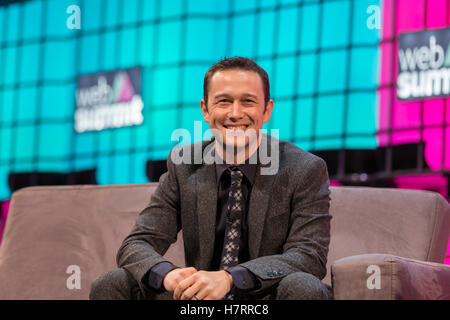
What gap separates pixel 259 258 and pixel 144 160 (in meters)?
9.21

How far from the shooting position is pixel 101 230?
271cm

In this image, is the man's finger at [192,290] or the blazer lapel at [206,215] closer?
the man's finger at [192,290]

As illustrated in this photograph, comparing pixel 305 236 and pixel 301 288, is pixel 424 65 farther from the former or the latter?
pixel 301 288

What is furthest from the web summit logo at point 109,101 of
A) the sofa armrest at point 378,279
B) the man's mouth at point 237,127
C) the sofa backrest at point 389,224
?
the sofa armrest at point 378,279

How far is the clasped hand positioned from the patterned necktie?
198mm

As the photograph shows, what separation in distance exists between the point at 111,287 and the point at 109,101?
31.1 feet

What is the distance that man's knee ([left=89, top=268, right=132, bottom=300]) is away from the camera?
1.84 metres

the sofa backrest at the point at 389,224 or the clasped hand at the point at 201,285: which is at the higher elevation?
the sofa backrest at the point at 389,224

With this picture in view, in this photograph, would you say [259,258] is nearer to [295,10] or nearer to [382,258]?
[382,258]

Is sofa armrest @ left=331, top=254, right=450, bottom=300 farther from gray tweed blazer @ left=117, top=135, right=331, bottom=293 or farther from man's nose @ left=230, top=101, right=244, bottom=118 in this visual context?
man's nose @ left=230, top=101, right=244, bottom=118

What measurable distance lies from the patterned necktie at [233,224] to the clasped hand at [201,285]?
0.65 ft

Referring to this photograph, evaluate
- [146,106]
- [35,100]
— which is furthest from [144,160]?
[35,100]

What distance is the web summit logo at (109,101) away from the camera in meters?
11.0

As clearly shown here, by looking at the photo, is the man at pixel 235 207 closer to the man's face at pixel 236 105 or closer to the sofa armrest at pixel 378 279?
the man's face at pixel 236 105
